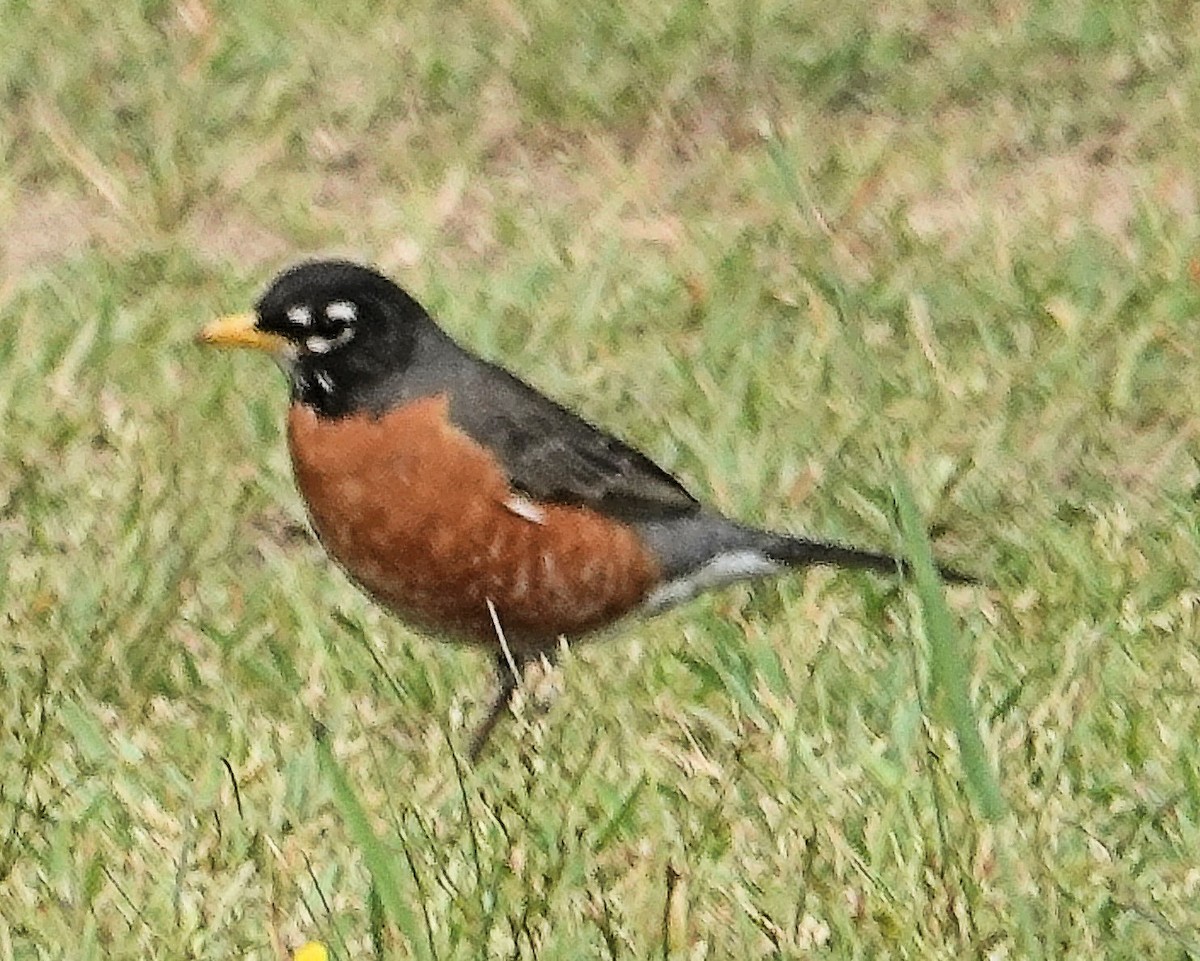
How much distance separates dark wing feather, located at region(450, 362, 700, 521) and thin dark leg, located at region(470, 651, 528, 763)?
30 cm

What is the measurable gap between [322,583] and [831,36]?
325 centimetres

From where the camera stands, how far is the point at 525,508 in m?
4.26

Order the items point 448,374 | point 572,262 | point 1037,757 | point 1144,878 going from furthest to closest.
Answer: point 572,262
point 448,374
point 1037,757
point 1144,878

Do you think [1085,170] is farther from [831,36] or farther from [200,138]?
[200,138]

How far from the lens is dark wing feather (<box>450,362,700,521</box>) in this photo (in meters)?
4.32

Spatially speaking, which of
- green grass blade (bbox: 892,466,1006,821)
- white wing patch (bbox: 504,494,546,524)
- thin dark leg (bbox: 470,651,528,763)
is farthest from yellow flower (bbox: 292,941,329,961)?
white wing patch (bbox: 504,494,546,524)

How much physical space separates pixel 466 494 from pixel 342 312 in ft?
1.40

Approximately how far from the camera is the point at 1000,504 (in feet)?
16.3

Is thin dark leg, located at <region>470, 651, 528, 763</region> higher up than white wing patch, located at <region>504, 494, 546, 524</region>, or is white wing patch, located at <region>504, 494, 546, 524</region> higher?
white wing patch, located at <region>504, 494, 546, 524</region>

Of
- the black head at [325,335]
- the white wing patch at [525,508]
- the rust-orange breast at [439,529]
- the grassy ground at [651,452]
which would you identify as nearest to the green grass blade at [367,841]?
the grassy ground at [651,452]

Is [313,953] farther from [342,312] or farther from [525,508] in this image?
[342,312]

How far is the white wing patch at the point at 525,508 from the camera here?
4245 millimetres


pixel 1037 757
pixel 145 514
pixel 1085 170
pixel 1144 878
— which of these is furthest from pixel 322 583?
pixel 1085 170

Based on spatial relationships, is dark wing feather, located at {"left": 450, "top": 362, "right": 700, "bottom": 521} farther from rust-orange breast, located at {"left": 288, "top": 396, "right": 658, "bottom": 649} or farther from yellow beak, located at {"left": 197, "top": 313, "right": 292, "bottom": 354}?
yellow beak, located at {"left": 197, "top": 313, "right": 292, "bottom": 354}
